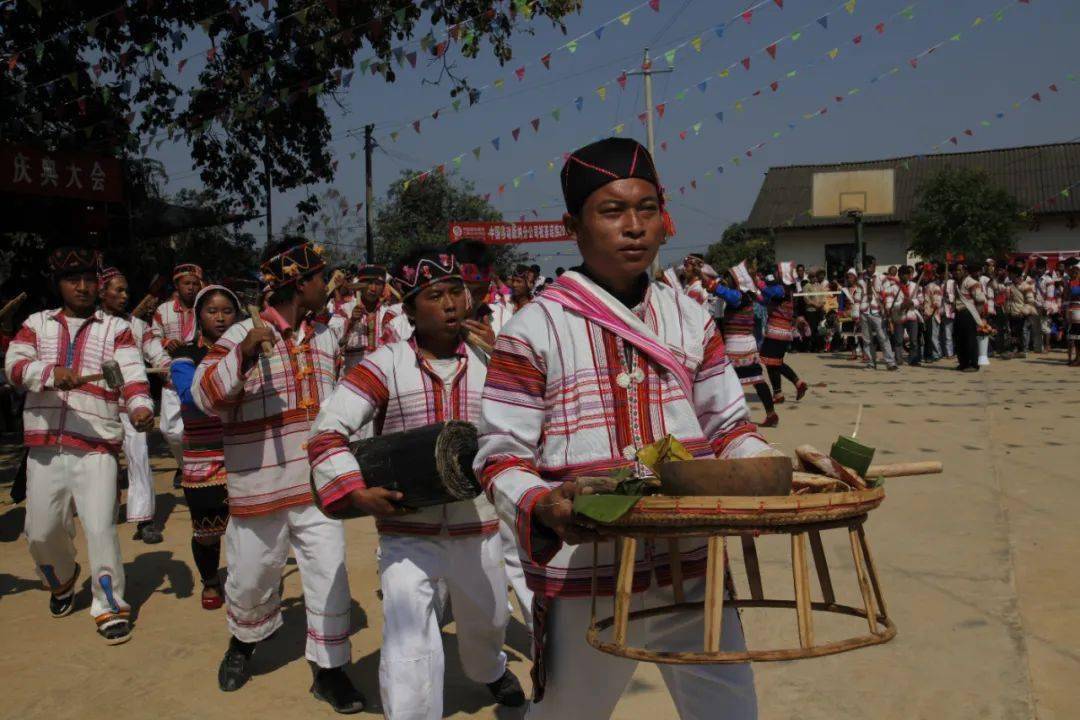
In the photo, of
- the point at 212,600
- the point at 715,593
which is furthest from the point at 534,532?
the point at 212,600

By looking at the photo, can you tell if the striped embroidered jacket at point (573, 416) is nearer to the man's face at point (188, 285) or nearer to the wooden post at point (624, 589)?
the wooden post at point (624, 589)

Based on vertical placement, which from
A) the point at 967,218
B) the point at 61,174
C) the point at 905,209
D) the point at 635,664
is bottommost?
the point at 635,664

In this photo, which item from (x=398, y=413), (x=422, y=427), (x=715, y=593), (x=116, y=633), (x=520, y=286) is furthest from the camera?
(x=520, y=286)

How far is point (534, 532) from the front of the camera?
8.08 ft

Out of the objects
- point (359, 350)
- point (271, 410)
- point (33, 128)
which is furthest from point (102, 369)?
point (33, 128)

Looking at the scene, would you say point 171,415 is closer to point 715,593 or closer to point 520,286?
point 520,286

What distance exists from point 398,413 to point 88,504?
8.97ft

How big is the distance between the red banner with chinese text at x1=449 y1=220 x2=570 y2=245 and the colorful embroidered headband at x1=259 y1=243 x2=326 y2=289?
3107 cm

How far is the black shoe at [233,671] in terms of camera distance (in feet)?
16.3

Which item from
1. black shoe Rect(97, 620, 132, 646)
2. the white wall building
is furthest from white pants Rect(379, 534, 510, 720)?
the white wall building

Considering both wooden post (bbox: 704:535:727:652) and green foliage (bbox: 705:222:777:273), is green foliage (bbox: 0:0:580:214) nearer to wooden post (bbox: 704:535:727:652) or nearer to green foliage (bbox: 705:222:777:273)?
wooden post (bbox: 704:535:727:652)

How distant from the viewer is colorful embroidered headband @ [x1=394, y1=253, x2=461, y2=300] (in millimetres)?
4363

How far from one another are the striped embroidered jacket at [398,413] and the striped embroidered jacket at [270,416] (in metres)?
0.88

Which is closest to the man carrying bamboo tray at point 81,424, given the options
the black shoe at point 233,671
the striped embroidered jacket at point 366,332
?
the black shoe at point 233,671
